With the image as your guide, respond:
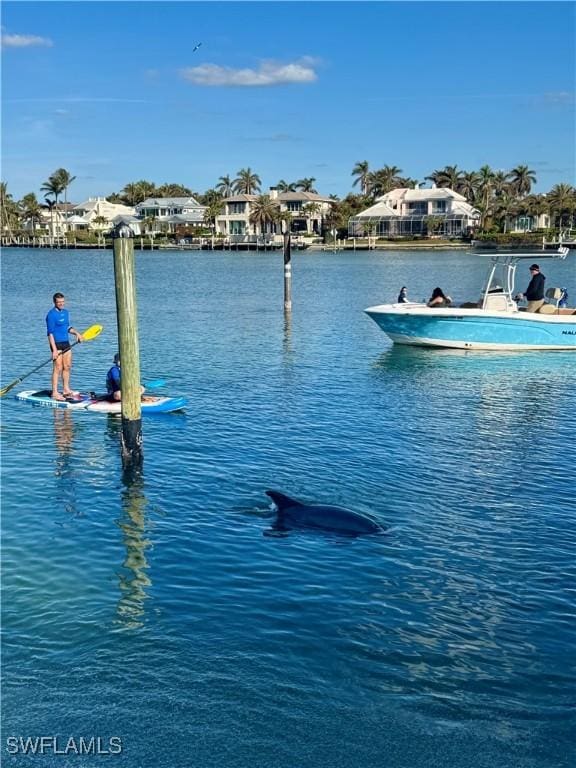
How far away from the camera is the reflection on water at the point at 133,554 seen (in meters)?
9.61

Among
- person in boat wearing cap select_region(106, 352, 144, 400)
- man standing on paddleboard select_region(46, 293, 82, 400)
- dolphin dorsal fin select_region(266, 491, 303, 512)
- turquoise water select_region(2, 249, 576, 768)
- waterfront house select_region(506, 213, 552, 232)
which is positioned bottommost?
turquoise water select_region(2, 249, 576, 768)

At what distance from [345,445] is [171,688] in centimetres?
925

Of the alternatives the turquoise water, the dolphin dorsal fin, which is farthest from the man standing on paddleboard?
the dolphin dorsal fin

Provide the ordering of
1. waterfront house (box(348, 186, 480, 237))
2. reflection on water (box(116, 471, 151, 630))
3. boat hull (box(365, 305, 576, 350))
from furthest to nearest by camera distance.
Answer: waterfront house (box(348, 186, 480, 237)), boat hull (box(365, 305, 576, 350)), reflection on water (box(116, 471, 151, 630))

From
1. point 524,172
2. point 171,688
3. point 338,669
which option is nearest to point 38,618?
point 171,688

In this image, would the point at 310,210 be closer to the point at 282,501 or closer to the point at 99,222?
the point at 99,222

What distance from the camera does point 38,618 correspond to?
30.9ft

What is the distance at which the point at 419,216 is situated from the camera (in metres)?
132

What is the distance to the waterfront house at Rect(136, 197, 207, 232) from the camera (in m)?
152

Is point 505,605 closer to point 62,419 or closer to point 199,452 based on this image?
point 199,452

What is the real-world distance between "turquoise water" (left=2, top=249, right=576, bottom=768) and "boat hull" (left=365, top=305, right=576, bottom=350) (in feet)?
18.2

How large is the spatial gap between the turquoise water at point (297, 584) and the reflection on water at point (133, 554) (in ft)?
0.15

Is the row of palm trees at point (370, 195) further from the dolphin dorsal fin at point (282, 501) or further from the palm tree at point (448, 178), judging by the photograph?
the dolphin dorsal fin at point (282, 501)

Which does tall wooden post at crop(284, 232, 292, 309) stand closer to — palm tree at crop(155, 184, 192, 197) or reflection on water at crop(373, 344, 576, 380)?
reflection on water at crop(373, 344, 576, 380)
